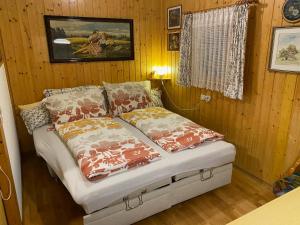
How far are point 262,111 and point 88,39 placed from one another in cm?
228

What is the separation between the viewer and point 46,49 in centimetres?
283

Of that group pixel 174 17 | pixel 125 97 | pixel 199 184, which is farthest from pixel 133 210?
pixel 174 17

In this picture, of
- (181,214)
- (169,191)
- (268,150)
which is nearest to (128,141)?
(169,191)

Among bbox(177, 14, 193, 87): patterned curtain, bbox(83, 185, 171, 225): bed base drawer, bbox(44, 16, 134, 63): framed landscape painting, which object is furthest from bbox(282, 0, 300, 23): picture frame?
bbox(44, 16, 134, 63): framed landscape painting

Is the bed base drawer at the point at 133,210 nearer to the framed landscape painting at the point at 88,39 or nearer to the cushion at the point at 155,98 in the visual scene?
the cushion at the point at 155,98

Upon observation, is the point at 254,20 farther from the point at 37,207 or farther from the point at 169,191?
the point at 37,207

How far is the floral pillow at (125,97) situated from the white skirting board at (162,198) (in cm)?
130

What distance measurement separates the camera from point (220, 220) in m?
1.93

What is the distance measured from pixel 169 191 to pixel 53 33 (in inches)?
90.1

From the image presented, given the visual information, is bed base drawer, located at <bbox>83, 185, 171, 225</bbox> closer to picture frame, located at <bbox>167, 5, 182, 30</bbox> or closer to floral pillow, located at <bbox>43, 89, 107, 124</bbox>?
floral pillow, located at <bbox>43, 89, 107, 124</bbox>

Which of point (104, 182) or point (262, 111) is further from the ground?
point (262, 111)

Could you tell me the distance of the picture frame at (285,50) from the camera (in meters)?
1.91

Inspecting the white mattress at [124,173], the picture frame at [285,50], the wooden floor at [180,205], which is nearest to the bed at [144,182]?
the white mattress at [124,173]

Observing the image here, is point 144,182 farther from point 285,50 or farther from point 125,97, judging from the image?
point 285,50
